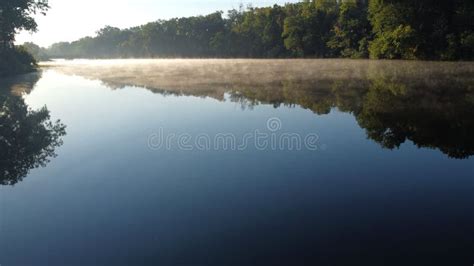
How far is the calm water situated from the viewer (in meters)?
6.24

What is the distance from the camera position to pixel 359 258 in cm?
582

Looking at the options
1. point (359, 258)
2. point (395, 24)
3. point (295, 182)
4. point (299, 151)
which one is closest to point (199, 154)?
point (299, 151)

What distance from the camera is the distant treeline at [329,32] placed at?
188 feet

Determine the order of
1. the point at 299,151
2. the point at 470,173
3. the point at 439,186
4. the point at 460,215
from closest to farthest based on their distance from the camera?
the point at 460,215, the point at 439,186, the point at 470,173, the point at 299,151

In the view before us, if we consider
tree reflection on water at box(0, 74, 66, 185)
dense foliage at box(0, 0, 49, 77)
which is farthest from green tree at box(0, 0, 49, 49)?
tree reflection on water at box(0, 74, 66, 185)

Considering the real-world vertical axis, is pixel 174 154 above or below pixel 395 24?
below

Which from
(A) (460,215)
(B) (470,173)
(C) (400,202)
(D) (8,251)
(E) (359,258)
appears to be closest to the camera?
(E) (359,258)

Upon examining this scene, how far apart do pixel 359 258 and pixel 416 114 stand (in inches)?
485

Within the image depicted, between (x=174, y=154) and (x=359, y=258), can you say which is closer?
(x=359, y=258)

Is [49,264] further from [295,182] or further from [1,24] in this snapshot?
[1,24]

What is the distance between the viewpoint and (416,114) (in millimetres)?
16188

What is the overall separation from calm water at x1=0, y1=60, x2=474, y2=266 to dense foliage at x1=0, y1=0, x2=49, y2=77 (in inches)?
1825
